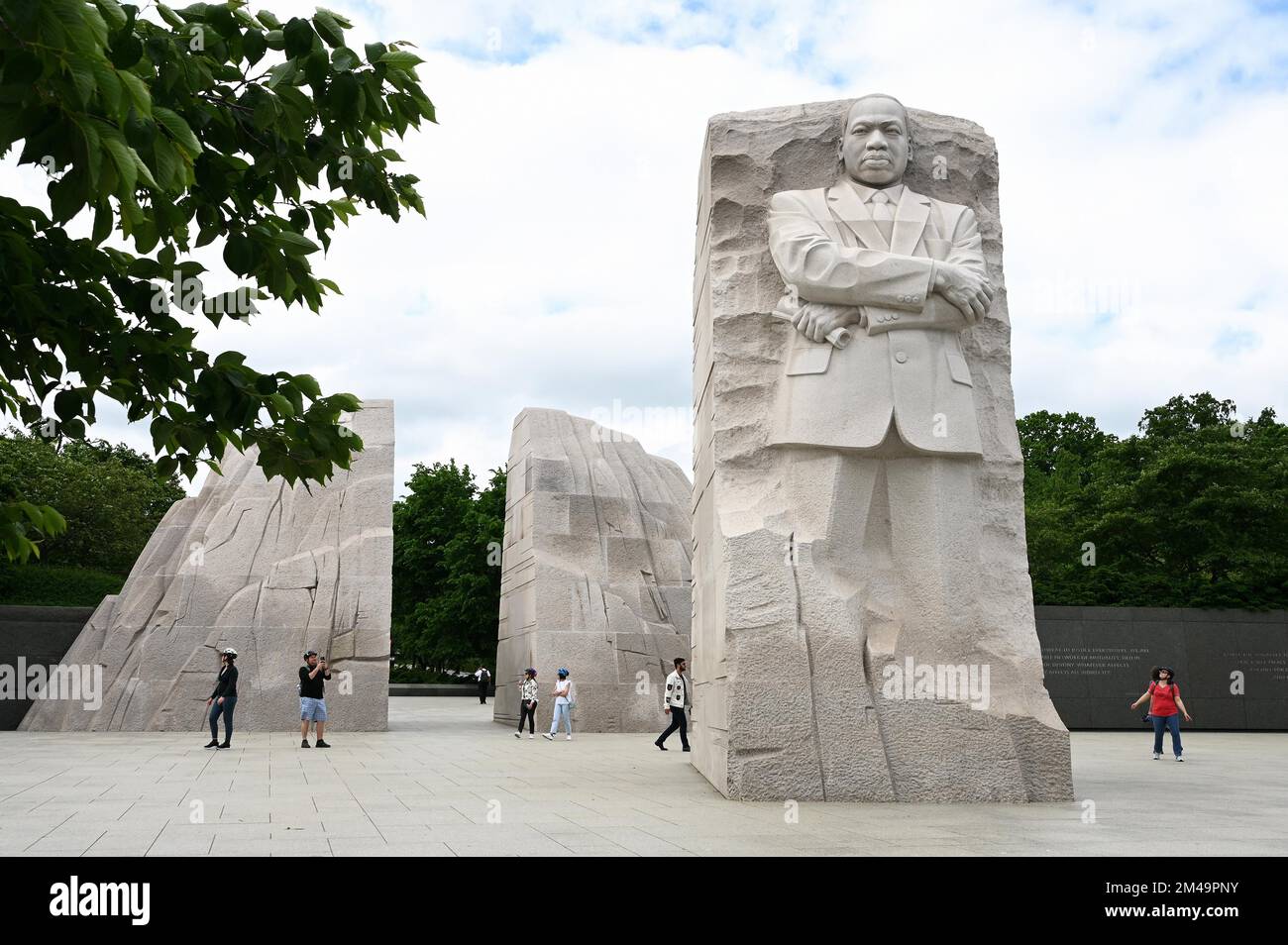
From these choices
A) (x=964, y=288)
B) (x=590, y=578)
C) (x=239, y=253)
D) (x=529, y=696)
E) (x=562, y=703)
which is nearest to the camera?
(x=239, y=253)

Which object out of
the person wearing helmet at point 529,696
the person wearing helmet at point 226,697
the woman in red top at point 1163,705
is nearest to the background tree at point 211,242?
the person wearing helmet at point 226,697

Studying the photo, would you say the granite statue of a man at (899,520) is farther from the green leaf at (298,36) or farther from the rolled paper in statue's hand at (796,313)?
the green leaf at (298,36)

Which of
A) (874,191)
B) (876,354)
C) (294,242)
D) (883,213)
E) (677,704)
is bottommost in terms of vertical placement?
(677,704)

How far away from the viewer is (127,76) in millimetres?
2469

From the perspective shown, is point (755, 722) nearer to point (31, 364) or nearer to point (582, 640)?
point (31, 364)

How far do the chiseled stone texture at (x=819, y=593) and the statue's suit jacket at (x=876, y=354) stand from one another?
190mm

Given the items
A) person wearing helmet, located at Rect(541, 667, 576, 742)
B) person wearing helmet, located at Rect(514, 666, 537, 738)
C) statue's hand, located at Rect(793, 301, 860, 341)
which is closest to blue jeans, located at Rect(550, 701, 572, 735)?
person wearing helmet, located at Rect(541, 667, 576, 742)

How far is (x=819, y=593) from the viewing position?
358 inches

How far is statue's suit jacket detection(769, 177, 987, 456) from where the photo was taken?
30.3ft

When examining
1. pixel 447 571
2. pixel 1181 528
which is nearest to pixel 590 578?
pixel 1181 528

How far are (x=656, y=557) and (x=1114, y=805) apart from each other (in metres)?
13.9

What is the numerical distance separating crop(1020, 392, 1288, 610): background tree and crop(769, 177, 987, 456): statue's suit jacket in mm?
16239

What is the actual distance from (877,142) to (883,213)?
65 centimetres

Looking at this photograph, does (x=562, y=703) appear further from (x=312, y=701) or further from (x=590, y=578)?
(x=312, y=701)
